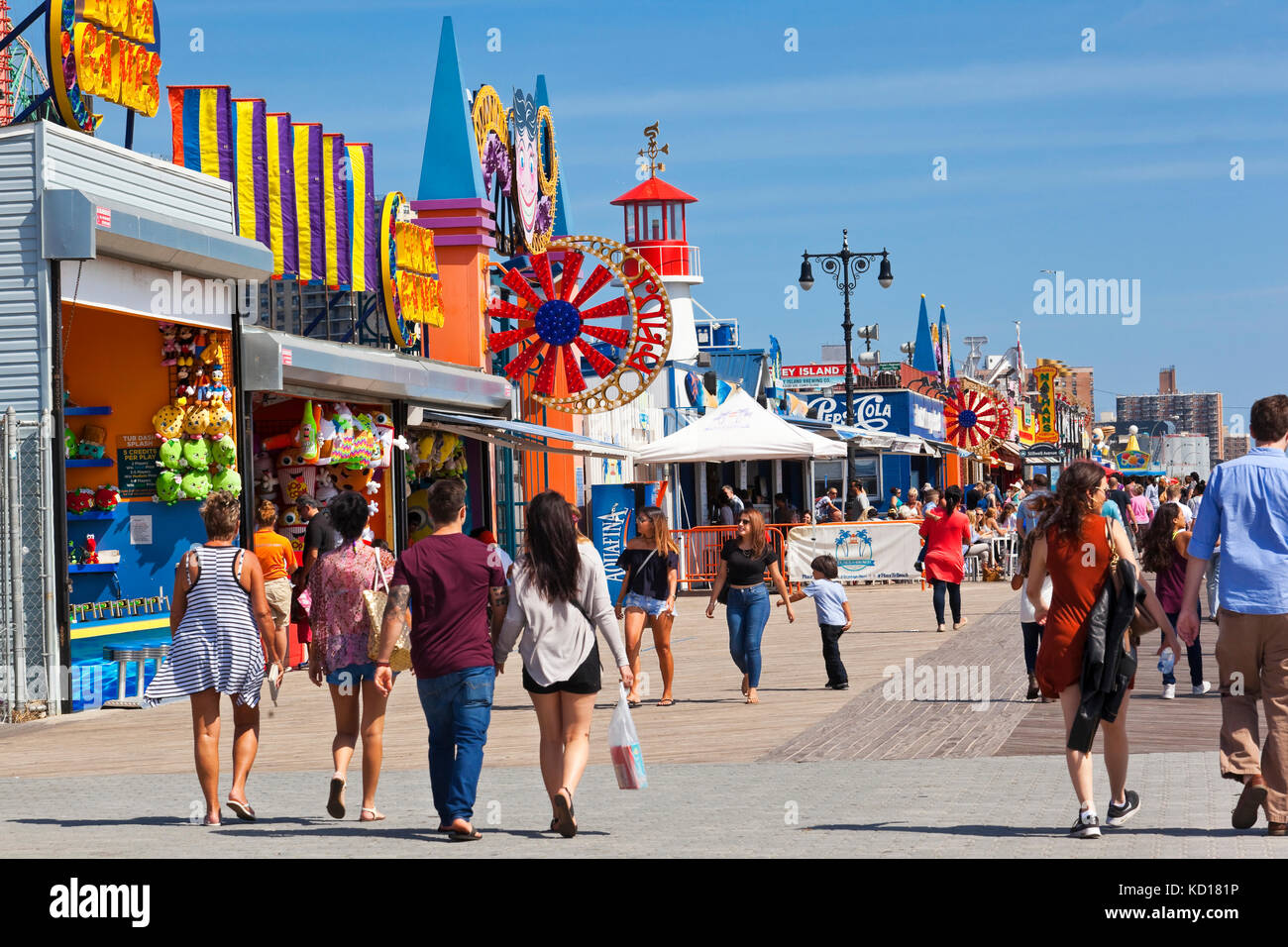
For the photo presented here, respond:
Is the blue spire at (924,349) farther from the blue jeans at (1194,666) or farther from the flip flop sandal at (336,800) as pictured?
the flip flop sandal at (336,800)

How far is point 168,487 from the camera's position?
53.1ft

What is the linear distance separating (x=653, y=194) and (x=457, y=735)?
38468mm

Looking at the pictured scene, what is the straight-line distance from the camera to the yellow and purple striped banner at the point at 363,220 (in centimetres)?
2188

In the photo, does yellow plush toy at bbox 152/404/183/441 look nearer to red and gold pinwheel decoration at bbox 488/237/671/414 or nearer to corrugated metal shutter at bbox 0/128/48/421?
corrugated metal shutter at bbox 0/128/48/421

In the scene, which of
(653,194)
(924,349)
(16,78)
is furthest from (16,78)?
(924,349)

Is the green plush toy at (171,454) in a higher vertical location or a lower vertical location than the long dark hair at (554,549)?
higher

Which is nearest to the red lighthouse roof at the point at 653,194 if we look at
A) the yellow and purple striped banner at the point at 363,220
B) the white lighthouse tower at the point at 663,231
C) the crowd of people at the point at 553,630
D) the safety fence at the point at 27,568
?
the white lighthouse tower at the point at 663,231

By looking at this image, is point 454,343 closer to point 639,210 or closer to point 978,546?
point 978,546

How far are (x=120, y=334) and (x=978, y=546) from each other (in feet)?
58.5

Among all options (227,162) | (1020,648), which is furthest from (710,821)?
(227,162)

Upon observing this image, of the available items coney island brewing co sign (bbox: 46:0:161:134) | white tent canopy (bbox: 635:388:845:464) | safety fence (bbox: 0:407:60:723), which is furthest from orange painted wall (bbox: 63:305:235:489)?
white tent canopy (bbox: 635:388:845:464)

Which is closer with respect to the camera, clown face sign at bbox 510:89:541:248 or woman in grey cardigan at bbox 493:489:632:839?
woman in grey cardigan at bbox 493:489:632:839

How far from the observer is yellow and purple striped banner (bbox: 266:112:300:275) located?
19906 mm

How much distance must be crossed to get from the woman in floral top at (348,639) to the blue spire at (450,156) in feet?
56.2
